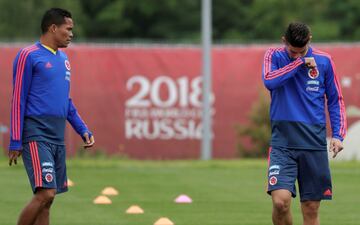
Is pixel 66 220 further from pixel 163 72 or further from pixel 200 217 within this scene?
pixel 163 72

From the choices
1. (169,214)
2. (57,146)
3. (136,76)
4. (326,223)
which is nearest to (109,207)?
(169,214)

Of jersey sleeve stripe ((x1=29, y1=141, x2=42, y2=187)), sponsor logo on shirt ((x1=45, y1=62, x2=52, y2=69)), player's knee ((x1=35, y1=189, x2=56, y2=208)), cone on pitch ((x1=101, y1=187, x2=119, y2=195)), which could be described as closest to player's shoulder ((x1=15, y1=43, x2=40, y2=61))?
sponsor logo on shirt ((x1=45, y1=62, x2=52, y2=69))

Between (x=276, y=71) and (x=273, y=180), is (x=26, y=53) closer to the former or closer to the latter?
(x=276, y=71)

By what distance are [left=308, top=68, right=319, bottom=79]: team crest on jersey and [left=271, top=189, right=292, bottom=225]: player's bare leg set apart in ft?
3.64

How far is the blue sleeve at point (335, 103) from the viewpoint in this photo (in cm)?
1055

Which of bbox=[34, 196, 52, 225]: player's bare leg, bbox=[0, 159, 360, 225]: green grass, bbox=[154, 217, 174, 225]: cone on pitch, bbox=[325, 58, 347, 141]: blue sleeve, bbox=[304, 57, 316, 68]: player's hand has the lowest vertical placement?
bbox=[0, 159, 360, 225]: green grass

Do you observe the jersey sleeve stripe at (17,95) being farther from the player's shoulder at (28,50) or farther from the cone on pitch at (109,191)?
the cone on pitch at (109,191)

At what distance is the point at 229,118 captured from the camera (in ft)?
93.4

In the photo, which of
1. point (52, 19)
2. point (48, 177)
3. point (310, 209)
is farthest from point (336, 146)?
point (52, 19)

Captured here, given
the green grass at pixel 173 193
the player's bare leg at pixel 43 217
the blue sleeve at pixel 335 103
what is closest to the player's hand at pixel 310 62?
the blue sleeve at pixel 335 103

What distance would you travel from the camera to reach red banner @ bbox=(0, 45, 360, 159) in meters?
28.0

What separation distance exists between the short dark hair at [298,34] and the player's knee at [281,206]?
1.45 m

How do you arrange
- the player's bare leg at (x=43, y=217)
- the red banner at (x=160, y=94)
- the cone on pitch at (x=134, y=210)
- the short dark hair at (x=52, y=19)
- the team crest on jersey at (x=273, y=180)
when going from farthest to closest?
the red banner at (x=160, y=94), the cone on pitch at (x=134, y=210), the short dark hair at (x=52, y=19), the player's bare leg at (x=43, y=217), the team crest on jersey at (x=273, y=180)

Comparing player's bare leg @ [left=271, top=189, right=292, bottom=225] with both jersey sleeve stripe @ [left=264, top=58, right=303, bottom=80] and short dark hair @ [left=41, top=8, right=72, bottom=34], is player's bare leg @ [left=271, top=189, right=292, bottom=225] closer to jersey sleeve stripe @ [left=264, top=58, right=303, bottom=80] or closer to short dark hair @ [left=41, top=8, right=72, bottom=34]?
jersey sleeve stripe @ [left=264, top=58, right=303, bottom=80]
